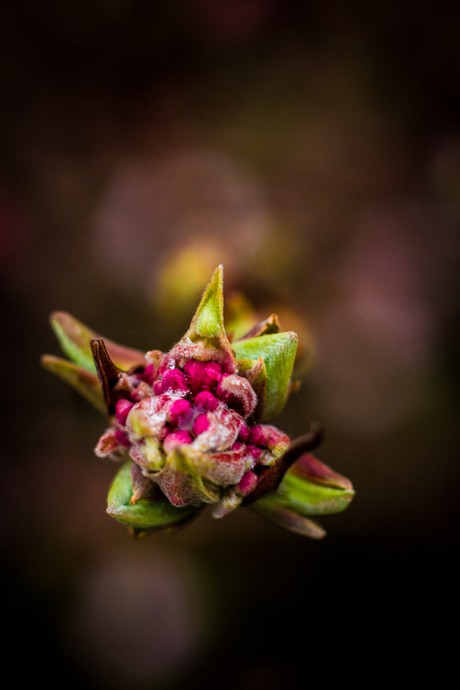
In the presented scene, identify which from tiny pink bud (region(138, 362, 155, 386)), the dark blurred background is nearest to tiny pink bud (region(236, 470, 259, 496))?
tiny pink bud (region(138, 362, 155, 386))

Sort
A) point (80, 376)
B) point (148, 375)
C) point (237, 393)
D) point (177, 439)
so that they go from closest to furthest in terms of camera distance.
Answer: point (177, 439), point (237, 393), point (148, 375), point (80, 376)

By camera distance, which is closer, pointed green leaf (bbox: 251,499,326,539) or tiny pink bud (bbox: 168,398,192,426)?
tiny pink bud (bbox: 168,398,192,426)

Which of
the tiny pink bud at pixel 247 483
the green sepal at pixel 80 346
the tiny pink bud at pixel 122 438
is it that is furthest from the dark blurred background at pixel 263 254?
the tiny pink bud at pixel 247 483

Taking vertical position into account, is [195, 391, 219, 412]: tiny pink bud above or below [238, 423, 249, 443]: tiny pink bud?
above

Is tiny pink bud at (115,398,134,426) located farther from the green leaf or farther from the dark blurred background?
the dark blurred background

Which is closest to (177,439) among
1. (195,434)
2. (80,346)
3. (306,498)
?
(195,434)

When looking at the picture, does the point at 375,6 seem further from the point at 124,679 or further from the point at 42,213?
the point at 124,679

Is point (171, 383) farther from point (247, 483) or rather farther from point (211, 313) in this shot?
point (247, 483)
